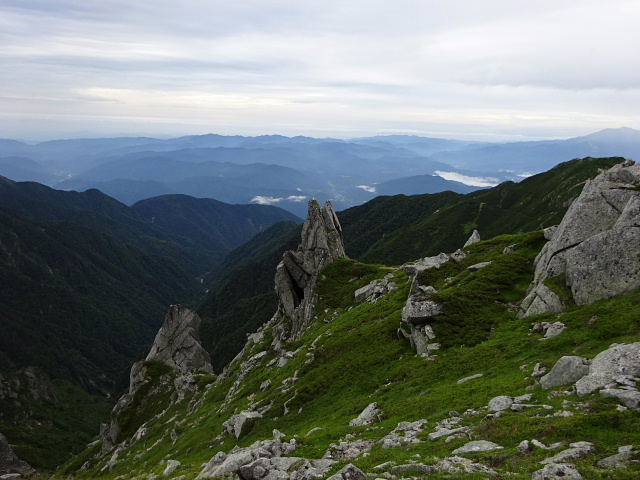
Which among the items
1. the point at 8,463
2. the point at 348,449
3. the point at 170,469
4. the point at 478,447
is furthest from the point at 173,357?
the point at 478,447

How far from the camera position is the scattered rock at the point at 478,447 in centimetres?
Answer: 1573

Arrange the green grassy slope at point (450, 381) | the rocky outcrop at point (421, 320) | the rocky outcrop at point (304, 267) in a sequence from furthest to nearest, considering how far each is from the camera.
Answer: the rocky outcrop at point (304, 267)
the rocky outcrop at point (421, 320)
the green grassy slope at point (450, 381)

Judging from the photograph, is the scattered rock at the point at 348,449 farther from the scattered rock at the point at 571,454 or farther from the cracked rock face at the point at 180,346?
the cracked rock face at the point at 180,346

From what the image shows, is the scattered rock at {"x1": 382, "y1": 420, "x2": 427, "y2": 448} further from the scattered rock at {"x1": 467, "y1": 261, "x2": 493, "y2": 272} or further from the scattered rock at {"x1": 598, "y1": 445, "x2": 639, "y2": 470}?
the scattered rock at {"x1": 467, "y1": 261, "x2": 493, "y2": 272}

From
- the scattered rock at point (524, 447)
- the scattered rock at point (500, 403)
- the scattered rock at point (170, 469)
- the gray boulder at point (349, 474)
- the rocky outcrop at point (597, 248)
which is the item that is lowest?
the scattered rock at point (170, 469)

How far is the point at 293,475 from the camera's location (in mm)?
17359

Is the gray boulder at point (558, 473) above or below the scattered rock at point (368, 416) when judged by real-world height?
above

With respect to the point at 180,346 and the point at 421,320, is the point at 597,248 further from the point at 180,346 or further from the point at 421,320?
the point at 180,346

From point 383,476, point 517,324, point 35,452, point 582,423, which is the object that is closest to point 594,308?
point 517,324

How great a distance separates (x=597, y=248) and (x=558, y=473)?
20.4 metres

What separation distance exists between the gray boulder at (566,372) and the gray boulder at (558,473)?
7569 mm

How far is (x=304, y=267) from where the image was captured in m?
75.5

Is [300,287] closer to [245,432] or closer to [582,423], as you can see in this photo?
[245,432]

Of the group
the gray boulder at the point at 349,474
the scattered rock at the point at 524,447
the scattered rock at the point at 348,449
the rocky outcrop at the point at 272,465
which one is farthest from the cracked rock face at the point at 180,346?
the scattered rock at the point at 524,447
